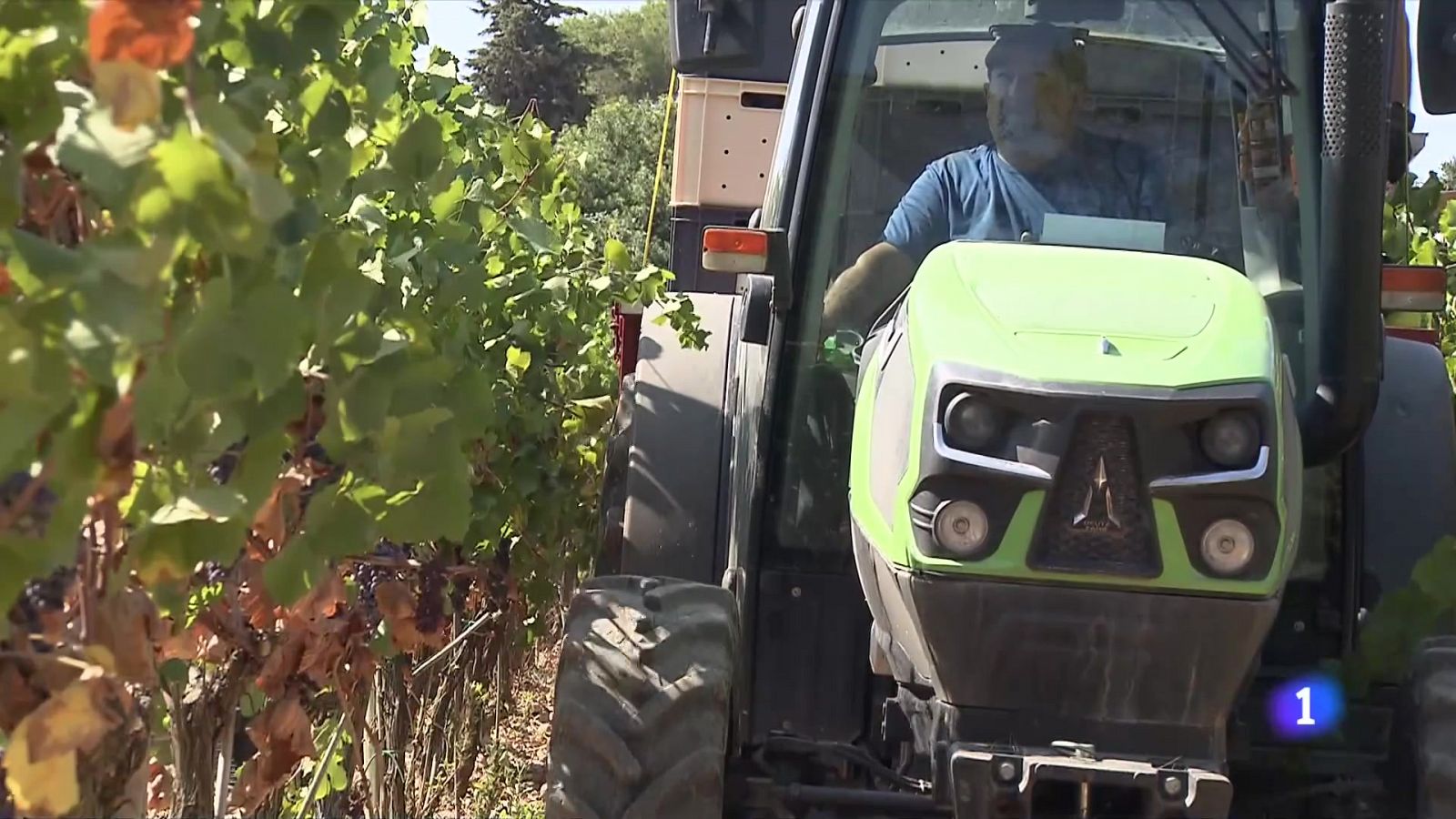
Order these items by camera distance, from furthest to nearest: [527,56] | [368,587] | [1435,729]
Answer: [527,56]
[368,587]
[1435,729]

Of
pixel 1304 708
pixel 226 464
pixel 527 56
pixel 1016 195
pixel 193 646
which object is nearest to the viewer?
pixel 226 464

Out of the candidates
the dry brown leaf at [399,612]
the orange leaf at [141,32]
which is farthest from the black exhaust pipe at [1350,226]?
the orange leaf at [141,32]

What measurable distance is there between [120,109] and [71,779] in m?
0.79

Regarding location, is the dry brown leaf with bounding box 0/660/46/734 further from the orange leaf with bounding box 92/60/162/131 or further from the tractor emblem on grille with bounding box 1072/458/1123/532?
the tractor emblem on grille with bounding box 1072/458/1123/532

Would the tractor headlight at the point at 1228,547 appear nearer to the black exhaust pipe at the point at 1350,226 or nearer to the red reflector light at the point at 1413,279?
the black exhaust pipe at the point at 1350,226

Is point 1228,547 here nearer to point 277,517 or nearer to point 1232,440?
point 1232,440

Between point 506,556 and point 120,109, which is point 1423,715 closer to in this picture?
point 120,109

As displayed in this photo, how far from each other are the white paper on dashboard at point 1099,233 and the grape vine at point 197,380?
120cm

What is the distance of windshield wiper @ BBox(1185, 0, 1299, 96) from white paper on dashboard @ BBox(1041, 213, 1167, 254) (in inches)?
16.1

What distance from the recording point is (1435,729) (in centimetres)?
313

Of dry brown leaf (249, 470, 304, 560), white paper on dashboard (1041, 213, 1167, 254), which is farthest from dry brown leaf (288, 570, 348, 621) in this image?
white paper on dashboard (1041, 213, 1167, 254)

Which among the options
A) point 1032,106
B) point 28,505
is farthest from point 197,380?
point 1032,106

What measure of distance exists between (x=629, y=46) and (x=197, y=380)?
171ft

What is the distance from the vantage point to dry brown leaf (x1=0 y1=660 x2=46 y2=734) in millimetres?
2150
